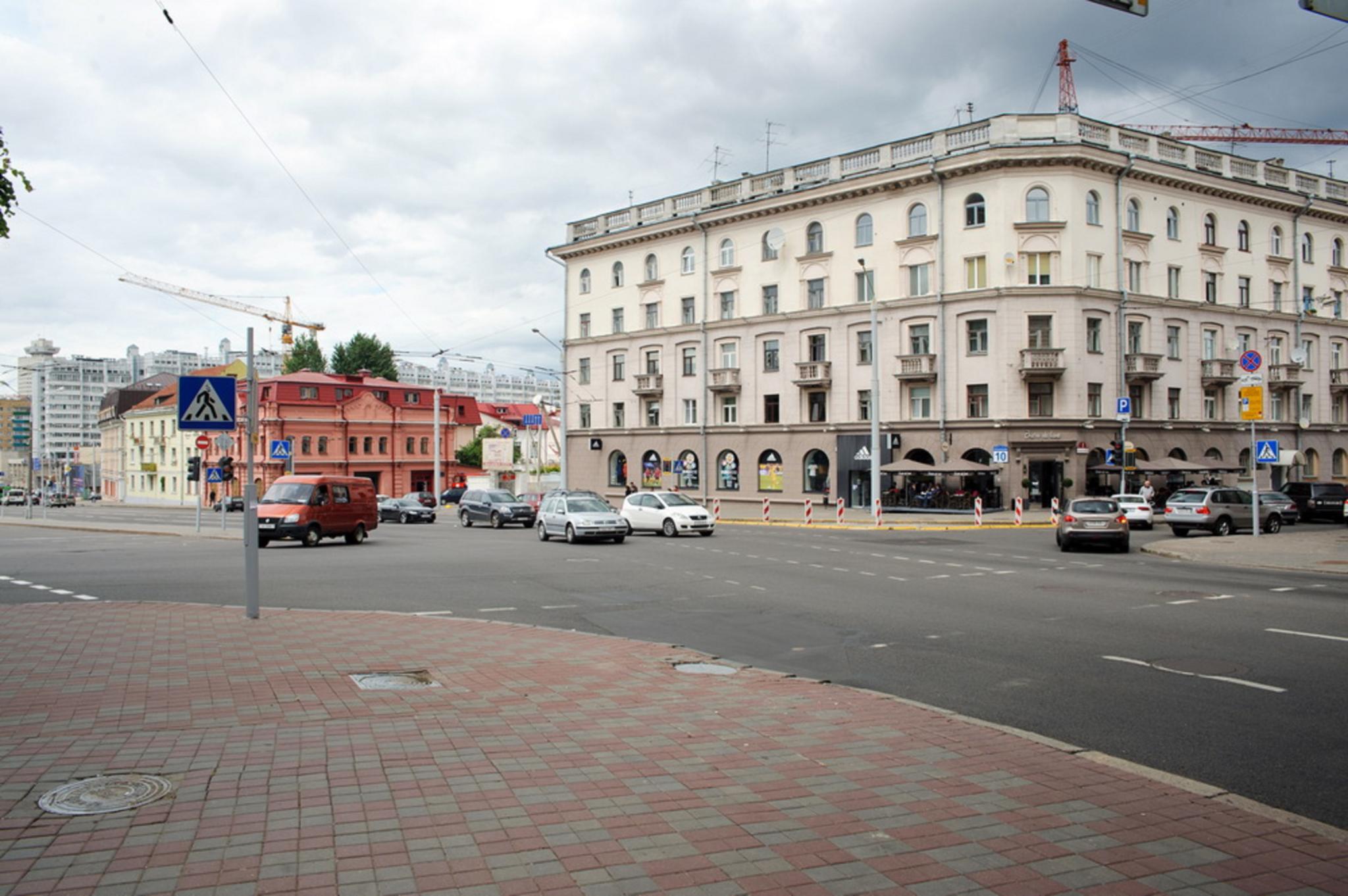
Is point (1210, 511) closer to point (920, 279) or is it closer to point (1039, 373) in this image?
point (1039, 373)

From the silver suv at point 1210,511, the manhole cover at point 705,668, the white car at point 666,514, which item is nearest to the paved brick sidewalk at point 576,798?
the manhole cover at point 705,668

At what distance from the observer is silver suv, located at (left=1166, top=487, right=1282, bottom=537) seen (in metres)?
30.7

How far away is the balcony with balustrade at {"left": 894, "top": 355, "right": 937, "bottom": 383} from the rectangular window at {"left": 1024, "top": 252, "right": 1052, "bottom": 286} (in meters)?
5.79

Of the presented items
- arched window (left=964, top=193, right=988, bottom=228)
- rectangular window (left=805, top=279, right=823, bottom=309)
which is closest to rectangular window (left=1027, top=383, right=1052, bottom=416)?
arched window (left=964, top=193, right=988, bottom=228)

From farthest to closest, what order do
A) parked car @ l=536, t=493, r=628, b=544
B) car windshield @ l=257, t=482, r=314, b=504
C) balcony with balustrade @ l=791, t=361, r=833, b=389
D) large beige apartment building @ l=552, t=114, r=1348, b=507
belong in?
1. balcony with balustrade @ l=791, t=361, r=833, b=389
2. large beige apartment building @ l=552, t=114, r=1348, b=507
3. parked car @ l=536, t=493, r=628, b=544
4. car windshield @ l=257, t=482, r=314, b=504

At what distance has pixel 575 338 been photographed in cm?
6481

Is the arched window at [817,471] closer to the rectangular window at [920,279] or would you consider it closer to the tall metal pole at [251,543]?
the rectangular window at [920,279]

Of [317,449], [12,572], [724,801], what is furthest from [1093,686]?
[317,449]

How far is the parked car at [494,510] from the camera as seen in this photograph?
1622 inches

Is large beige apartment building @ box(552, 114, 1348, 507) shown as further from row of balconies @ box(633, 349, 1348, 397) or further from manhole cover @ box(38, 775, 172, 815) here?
manhole cover @ box(38, 775, 172, 815)

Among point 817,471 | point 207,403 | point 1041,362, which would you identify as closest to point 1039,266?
point 1041,362

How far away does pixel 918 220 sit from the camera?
4838 cm

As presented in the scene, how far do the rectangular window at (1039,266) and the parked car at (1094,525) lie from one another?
2274cm

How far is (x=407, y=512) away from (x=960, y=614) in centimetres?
3854
